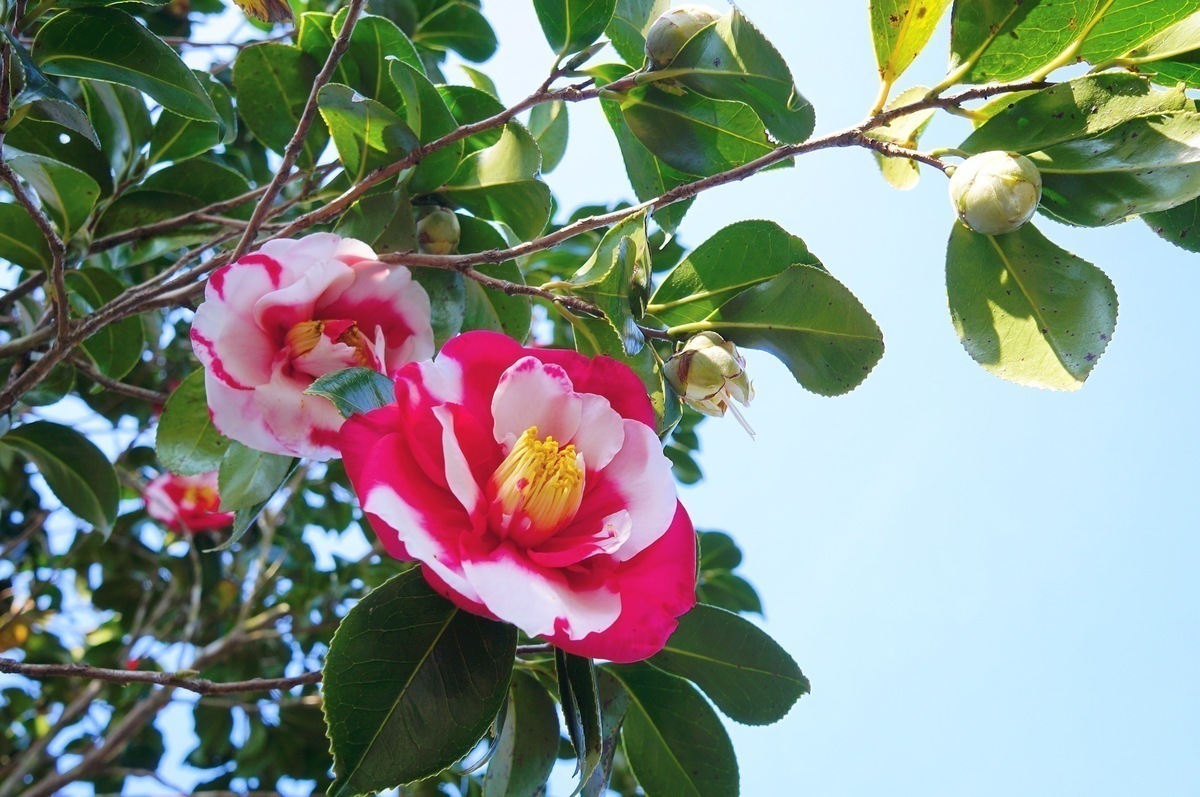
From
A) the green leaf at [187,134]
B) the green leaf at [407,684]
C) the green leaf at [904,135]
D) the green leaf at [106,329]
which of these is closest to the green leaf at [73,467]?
the green leaf at [106,329]

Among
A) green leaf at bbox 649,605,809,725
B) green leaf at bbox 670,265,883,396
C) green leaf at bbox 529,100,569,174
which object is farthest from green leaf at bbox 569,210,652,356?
green leaf at bbox 529,100,569,174

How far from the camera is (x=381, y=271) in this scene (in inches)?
38.6

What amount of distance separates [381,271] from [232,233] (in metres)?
0.39

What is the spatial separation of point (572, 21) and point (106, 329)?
2.94ft

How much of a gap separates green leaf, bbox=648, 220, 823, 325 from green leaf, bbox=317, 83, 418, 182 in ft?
1.19

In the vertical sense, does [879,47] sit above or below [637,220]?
above

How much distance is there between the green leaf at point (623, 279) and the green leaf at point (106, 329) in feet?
2.87

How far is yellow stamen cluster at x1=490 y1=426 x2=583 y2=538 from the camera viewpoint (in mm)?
705

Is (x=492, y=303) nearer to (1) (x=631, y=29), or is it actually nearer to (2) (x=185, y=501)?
(1) (x=631, y=29)

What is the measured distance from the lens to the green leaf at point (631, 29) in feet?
3.52

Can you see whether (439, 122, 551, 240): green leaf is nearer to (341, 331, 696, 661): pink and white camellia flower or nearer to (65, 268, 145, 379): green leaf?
(341, 331, 696, 661): pink and white camellia flower

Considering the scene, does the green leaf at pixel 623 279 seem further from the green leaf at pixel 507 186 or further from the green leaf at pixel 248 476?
the green leaf at pixel 248 476

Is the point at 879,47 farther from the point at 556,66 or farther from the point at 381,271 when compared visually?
the point at 381,271

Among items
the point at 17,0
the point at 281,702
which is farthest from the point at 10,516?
the point at 17,0
